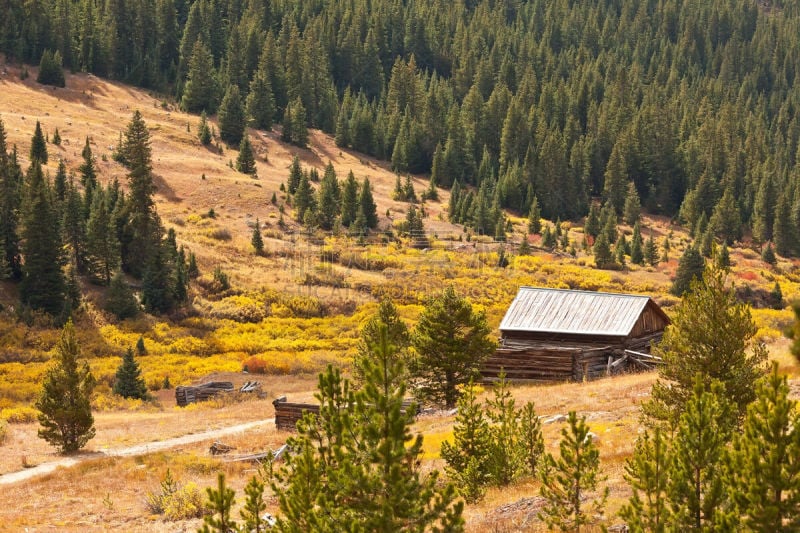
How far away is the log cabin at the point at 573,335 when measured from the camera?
37.7 m

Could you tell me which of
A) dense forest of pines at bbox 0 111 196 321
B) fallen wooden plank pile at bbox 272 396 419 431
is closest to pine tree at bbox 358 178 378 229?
dense forest of pines at bbox 0 111 196 321

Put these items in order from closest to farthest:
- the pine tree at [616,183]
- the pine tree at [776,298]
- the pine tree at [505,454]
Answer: the pine tree at [505,454], the pine tree at [776,298], the pine tree at [616,183]

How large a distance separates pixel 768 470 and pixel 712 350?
8706mm

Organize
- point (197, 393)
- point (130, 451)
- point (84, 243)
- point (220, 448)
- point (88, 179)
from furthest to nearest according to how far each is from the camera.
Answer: point (88, 179) → point (84, 243) → point (197, 393) → point (130, 451) → point (220, 448)

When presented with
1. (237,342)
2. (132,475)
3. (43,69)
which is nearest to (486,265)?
(237,342)

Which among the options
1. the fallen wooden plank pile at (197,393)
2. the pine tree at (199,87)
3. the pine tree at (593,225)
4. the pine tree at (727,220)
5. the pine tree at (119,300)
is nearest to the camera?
the fallen wooden plank pile at (197,393)

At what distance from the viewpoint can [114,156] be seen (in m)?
92.1

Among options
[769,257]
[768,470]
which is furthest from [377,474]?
[769,257]

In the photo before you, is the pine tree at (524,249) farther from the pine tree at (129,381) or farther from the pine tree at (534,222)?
the pine tree at (129,381)

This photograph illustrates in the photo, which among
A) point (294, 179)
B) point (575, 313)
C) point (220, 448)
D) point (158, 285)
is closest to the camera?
point (220, 448)

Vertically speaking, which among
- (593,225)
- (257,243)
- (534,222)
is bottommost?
(257,243)

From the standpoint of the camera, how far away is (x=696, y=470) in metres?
14.2

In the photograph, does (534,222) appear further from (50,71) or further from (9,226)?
(50,71)

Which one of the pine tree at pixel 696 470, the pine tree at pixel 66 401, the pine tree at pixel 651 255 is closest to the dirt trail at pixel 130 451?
the pine tree at pixel 66 401
